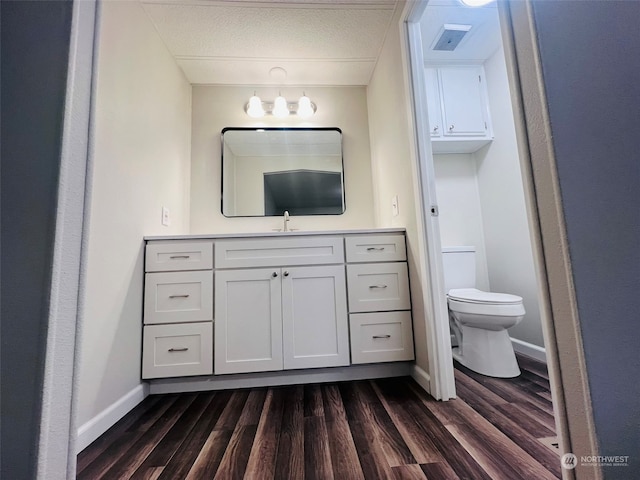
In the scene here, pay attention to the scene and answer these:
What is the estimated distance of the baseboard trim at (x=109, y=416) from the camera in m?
0.98

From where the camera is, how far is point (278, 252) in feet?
5.00

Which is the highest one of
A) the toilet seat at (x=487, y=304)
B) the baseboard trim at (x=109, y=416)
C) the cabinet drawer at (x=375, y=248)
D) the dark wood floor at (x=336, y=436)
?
the cabinet drawer at (x=375, y=248)

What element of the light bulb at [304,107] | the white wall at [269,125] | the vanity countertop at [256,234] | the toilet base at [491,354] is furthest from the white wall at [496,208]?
the light bulb at [304,107]

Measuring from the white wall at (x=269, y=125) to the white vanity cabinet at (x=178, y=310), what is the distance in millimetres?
620

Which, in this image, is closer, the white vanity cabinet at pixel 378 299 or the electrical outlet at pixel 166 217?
the white vanity cabinet at pixel 378 299

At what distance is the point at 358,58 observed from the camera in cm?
195

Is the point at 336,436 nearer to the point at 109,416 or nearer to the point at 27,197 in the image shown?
the point at 109,416

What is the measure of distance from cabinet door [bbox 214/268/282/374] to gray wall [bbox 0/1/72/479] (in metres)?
0.98

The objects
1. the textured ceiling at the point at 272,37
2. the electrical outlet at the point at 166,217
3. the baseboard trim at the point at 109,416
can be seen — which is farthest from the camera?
the electrical outlet at the point at 166,217

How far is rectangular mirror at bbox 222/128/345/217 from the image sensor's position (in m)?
2.12

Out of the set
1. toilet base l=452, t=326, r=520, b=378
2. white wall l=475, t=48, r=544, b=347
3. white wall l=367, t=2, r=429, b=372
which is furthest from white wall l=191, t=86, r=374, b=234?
toilet base l=452, t=326, r=520, b=378

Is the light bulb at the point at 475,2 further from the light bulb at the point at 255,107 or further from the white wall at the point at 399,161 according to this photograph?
the light bulb at the point at 255,107

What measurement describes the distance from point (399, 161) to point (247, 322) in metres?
1.28

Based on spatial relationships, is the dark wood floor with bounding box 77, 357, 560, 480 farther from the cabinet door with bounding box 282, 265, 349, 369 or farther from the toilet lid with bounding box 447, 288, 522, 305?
the toilet lid with bounding box 447, 288, 522, 305
